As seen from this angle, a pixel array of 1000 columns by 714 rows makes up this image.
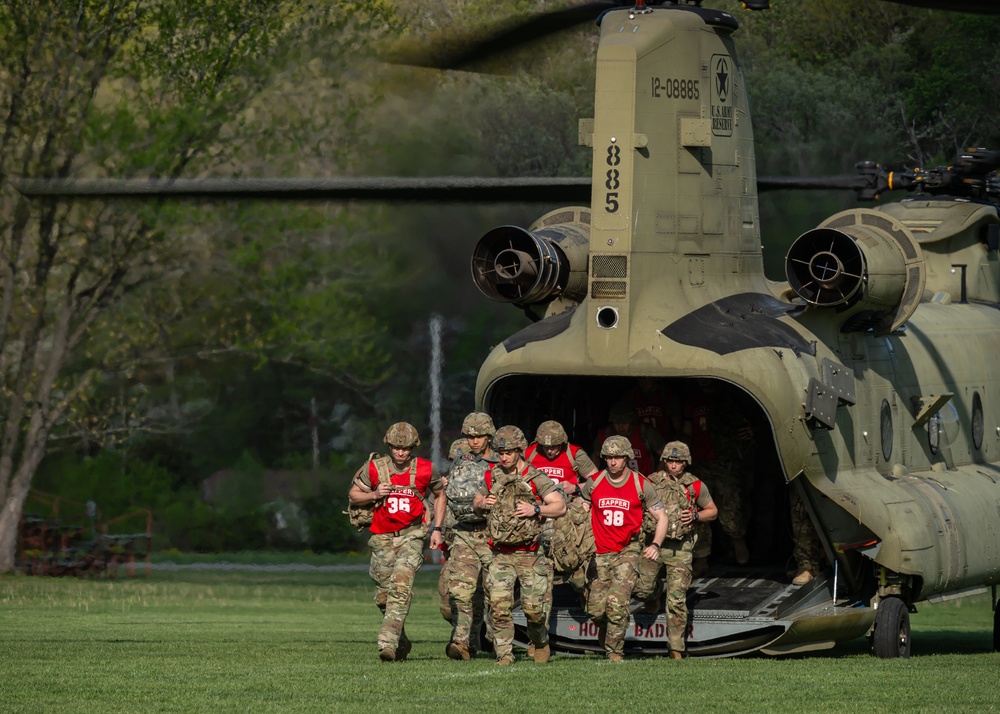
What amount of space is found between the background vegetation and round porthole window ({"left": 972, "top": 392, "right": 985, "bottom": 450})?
21.9 ft

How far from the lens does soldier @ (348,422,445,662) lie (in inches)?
561

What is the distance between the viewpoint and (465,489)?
→ 1423 centimetres

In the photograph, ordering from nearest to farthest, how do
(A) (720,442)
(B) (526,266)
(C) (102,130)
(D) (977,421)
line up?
(B) (526,266) < (A) (720,442) < (D) (977,421) < (C) (102,130)

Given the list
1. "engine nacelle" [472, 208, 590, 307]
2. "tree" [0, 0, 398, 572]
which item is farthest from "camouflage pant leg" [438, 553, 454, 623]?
"tree" [0, 0, 398, 572]

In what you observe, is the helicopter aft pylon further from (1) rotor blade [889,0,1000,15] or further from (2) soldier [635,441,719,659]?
(1) rotor blade [889,0,1000,15]

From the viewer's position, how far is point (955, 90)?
2911cm

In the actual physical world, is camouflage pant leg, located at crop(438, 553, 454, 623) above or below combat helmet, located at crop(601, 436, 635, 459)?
below

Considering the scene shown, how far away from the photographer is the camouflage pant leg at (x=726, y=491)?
17.1 metres

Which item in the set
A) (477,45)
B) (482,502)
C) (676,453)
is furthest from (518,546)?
(477,45)

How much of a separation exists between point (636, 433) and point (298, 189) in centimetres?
570

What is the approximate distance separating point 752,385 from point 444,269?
13538mm

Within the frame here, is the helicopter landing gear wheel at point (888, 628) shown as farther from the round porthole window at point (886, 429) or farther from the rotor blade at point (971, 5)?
the rotor blade at point (971, 5)

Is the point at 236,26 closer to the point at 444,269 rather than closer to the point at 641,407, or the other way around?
the point at 444,269

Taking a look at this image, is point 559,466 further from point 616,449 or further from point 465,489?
point 465,489
